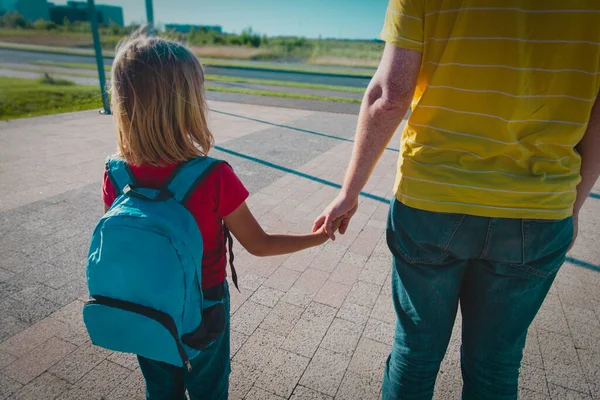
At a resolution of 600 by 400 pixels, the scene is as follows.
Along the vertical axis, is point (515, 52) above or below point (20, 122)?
above

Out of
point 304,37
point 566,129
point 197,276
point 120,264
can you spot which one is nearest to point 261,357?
point 197,276

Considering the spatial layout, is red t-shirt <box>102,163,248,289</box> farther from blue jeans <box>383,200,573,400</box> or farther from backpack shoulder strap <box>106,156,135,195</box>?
blue jeans <box>383,200,573,400</box>

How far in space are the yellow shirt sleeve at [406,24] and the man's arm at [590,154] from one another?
1.88 feet

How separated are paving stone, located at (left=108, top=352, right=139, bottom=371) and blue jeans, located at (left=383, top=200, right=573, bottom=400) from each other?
1.46 meters

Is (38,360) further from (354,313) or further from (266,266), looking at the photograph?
(354,313)

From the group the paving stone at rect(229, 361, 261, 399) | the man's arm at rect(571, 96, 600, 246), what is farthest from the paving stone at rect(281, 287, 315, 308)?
the man's arm at rect(571, 96, 600, 246)

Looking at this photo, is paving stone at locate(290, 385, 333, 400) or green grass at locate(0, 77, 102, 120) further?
green grass at locate(0, 77, 102, 120)

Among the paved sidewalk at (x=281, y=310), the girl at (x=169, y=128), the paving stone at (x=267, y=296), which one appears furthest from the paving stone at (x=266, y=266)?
the girl at (x=169, y=128)

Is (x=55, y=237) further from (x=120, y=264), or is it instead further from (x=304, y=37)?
(x=304, y=37)

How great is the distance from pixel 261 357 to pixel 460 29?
6.54ft

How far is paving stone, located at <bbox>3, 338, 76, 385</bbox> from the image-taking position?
2.11 meters

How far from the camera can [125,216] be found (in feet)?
3.80

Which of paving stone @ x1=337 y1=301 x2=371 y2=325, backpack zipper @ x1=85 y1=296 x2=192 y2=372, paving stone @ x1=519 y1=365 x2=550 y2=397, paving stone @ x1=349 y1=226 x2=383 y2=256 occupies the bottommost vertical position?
paving stone @ x1=337 y1=301 x2=371 y2=325

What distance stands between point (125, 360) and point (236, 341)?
643 mm
